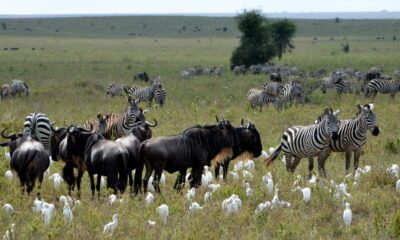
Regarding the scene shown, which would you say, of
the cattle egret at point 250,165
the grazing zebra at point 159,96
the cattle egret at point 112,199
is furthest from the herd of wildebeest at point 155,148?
the grazing zebra at point 159,96

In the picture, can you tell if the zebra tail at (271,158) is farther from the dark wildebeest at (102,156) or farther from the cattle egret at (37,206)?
the cattle egret at (37,206)

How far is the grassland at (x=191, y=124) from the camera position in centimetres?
823

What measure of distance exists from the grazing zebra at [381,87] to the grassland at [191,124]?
416 mm

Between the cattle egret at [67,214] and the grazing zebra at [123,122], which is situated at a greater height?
A: the cattle egret at [67,214]

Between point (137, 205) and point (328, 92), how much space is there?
906 inches

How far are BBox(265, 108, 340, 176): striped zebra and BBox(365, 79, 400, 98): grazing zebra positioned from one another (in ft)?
54.4

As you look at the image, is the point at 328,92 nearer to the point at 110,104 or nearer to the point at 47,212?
the point at 110,104

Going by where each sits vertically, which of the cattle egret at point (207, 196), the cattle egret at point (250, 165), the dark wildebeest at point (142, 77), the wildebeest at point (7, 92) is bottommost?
the dark wildebeest at point (142, 77)

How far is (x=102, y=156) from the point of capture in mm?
9781

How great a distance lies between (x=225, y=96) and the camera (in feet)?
94.8

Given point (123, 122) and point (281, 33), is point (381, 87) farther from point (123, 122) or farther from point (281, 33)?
point (281, 33)

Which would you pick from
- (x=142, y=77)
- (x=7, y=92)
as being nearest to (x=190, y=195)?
(x=7, y=92)

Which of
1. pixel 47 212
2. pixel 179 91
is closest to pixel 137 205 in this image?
pixel 47 212

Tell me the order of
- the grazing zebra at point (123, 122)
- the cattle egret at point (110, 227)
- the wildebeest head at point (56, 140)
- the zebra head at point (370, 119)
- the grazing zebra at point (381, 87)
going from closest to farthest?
the cattle egret at point (110, 227) → the wildebeest head at point (56, 140) → the zebra head at point (370, 119) → the grazing zebra at point (123, 122) → the grazing zebra at point (381, 87)
